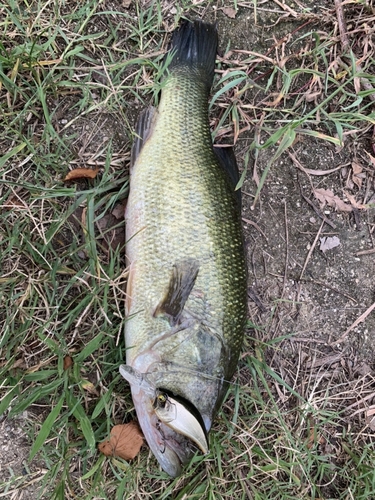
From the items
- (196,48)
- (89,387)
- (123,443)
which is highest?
(196,48)

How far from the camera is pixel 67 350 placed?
279 centimetres

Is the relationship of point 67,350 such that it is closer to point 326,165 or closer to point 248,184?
point 248,184

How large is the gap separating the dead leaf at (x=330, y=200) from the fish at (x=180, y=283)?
833mm

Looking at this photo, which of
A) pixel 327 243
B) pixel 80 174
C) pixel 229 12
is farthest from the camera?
pixel 327 243

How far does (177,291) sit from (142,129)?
1098 mm

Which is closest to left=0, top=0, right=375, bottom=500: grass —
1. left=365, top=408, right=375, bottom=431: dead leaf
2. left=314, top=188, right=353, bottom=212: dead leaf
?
left=365, top=408, right=375, bottom=431: dead leaf

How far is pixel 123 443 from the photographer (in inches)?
112

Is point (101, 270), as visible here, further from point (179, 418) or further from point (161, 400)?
point (179, 418)

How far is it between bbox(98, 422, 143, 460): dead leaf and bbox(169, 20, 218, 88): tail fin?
2.30 metres

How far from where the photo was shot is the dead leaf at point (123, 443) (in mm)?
2852

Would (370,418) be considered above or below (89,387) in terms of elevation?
below

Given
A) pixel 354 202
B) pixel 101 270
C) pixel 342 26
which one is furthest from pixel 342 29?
pixel 101 270

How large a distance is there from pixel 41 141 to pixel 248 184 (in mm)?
1450

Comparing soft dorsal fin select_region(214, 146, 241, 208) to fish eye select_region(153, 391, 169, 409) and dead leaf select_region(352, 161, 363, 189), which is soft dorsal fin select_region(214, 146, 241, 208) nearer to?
dead leaf select_region(352, 161, 363, 189)
